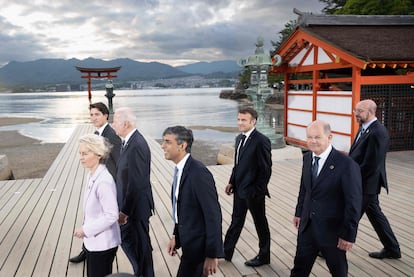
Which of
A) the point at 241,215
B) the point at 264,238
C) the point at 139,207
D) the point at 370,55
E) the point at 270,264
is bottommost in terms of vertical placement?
the point at 270,264

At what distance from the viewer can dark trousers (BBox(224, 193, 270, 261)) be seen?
12.4ft

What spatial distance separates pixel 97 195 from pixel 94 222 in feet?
0.63

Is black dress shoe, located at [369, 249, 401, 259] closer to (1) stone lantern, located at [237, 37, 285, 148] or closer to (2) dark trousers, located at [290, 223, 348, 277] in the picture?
(2) dark trousers, located at [290, 223, 348, 277]

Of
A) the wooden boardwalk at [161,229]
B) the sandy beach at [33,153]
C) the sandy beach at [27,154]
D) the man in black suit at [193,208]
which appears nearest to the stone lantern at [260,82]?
the wooden boardwalk at [161,229]

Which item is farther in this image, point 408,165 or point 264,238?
point 408,165

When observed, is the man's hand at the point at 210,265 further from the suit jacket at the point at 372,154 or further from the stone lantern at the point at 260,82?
the stone lantern at the point at 260,82

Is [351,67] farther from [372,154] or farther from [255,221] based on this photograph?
[255,221]

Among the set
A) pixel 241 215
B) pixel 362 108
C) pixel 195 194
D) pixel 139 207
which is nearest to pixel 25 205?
pixel 139 207

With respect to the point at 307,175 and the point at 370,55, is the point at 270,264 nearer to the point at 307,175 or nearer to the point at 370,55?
the point at 307,175

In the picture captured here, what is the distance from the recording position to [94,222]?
2514 mm

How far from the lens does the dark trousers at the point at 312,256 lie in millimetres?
2768

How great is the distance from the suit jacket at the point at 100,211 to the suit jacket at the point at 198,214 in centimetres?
50

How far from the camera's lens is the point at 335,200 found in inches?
107

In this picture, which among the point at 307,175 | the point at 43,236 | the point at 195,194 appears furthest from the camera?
Answer: the point at 43,236
